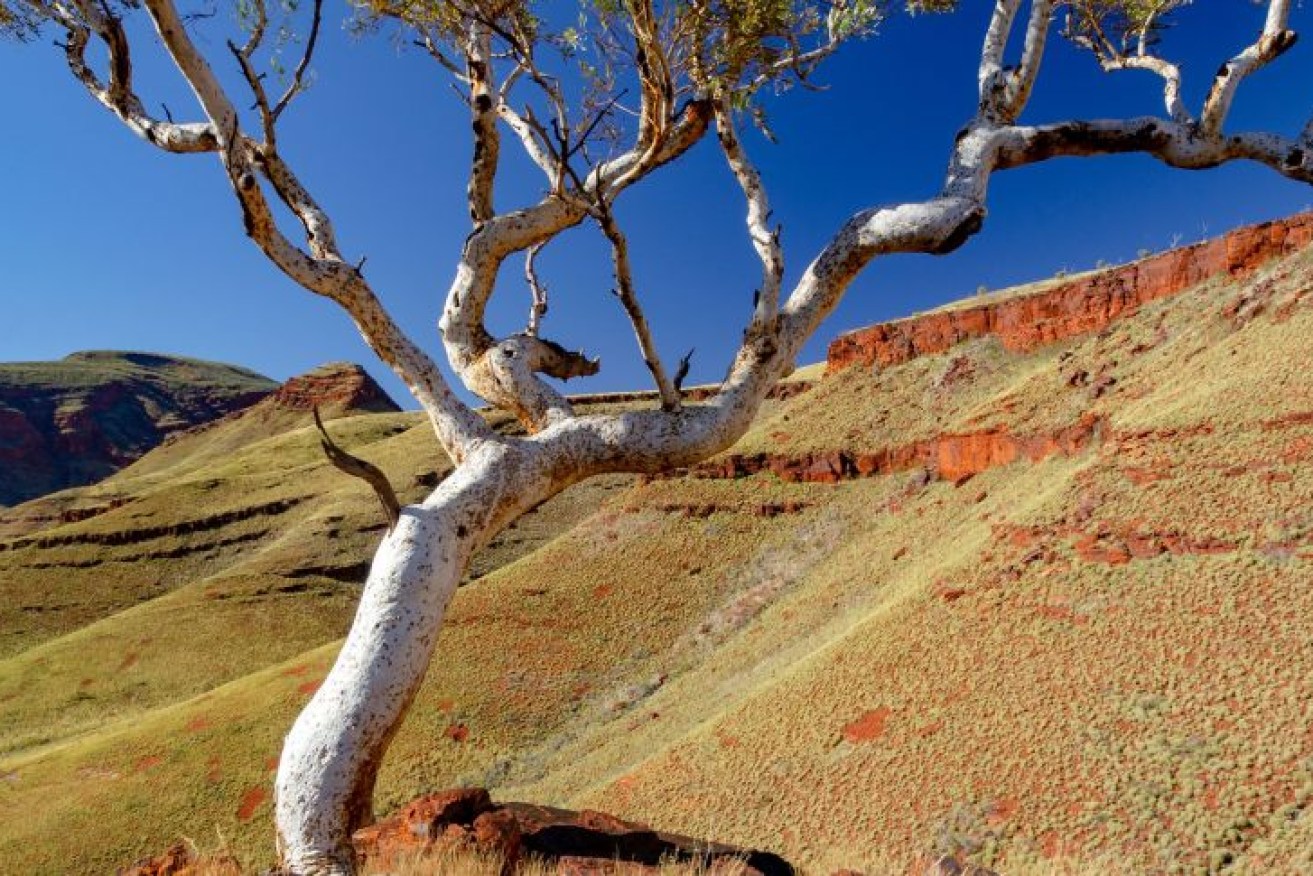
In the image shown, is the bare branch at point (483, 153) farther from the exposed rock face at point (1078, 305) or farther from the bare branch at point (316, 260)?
the exposed rock face at point (1078, 305)

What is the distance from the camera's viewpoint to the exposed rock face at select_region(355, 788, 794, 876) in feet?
17.0

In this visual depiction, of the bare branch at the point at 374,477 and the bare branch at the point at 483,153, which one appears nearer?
the bare branch at the point at 374,477

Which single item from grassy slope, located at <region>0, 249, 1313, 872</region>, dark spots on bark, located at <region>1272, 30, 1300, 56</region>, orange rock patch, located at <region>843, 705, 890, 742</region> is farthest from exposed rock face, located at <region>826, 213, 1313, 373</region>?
dark spots on bark, located at <region>1272, 30, 1300, 56</region>

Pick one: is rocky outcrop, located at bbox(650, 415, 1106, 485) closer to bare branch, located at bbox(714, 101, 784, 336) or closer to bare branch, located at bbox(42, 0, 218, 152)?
bare branch, located at bbox(714, 101, 784, 336)

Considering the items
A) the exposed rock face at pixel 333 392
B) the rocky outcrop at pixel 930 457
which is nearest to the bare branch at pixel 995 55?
the rocky outcrop at pixel 930 457

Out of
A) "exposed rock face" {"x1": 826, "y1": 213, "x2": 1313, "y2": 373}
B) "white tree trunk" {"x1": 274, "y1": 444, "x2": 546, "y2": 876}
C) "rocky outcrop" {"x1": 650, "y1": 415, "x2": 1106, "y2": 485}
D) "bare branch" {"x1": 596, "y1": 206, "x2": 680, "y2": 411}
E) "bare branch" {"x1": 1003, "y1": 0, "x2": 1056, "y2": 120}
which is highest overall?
"exposed rock face" {"x1": 826, "y1": 213, "x2": 1313, "y2": 373}

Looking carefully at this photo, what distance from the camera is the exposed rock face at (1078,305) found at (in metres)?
35.9

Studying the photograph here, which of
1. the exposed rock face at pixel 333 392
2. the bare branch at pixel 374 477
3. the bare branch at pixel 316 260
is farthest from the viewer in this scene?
the exposed rock face at pixel 333 392

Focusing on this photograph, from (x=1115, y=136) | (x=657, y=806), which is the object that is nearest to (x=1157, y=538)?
(x=657, y=806)

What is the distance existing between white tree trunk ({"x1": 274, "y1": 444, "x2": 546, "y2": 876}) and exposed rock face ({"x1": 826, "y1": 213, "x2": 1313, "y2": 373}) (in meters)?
41.4

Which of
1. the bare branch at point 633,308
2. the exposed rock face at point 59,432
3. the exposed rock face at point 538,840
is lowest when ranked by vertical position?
the exposed rock face at point 538,840

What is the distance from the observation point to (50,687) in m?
44.9

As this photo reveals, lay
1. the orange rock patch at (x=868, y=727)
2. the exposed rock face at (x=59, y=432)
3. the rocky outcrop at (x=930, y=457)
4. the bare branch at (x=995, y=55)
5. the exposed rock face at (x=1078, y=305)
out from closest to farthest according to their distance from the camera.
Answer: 1. the bare branch at (x=995, y=55)
2. the orange rock patch at (x=868, y=727)
3. the rocky outcrop at (x=930, y=457)
4. the exposed rock face at (x=1078, y=305)
5. the exposed rock face at (x=59, y=432)

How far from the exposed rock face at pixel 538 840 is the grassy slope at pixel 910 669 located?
23.8ft
